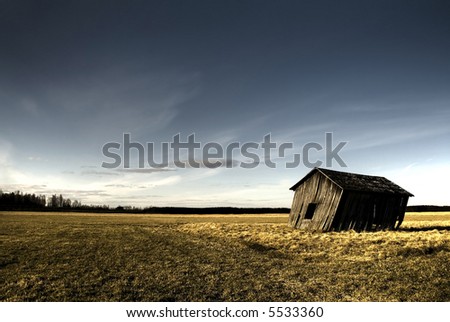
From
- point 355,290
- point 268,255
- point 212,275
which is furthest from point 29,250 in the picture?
point 355,290

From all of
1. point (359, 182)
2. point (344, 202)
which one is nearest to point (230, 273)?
point (344, 202)

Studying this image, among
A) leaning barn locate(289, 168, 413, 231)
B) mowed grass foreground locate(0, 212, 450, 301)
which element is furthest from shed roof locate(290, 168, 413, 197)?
mowed grass foreground locate(0, 212, 450, 301)

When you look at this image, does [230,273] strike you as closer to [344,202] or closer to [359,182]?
[344,202]

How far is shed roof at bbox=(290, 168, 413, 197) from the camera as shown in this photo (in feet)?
84.8

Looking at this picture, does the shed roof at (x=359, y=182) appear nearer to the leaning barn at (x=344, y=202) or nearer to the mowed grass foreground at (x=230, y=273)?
the leaning barn at (x=344, y=202)

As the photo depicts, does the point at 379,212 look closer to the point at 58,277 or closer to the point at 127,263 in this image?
the point at 127,263

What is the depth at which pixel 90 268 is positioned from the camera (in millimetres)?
11492

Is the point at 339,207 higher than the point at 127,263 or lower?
higher

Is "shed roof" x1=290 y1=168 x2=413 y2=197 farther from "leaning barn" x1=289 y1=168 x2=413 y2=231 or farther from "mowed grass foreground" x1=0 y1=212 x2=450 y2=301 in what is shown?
"mowed grass foreground" x1=0 y1=212 x2=450 y2=301

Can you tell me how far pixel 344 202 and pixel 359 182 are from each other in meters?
3.78

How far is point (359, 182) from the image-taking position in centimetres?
2769

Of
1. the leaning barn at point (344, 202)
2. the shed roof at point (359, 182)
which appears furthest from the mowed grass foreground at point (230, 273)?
the shed roof at point (359, 182)
